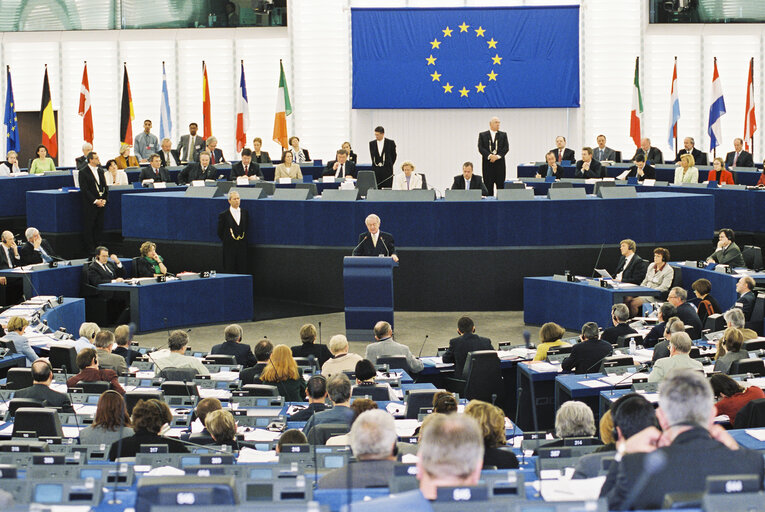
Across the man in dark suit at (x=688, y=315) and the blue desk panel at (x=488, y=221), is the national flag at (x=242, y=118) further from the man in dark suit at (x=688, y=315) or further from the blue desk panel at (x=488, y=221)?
the man in dark suit at (x=688, y=315)

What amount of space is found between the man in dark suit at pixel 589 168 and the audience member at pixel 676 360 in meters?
11.4

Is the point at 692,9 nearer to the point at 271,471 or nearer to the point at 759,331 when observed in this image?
the point at 759,331

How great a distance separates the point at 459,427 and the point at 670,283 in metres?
11.2

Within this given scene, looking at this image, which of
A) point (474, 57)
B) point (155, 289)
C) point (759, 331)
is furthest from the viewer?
point (474, 57)

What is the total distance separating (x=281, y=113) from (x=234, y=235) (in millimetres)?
8012

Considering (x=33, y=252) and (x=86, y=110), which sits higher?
(x=86, y=110)

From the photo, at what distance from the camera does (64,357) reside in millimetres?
11344

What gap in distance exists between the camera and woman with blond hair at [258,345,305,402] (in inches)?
379

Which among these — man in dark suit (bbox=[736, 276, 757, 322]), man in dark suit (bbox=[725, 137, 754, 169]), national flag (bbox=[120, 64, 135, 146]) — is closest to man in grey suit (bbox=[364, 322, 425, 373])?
man in dark suit (bbox=[736, 276, 757, 322])

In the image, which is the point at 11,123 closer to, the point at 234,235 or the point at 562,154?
the point at 234,235

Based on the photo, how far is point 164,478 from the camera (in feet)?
14.4

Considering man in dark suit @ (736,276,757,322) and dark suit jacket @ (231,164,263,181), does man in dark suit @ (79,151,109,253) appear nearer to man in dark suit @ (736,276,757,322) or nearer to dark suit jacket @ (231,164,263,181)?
dark suit jacket @ (231,164,263,181)

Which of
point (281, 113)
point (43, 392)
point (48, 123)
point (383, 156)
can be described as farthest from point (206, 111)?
point (43, 392)

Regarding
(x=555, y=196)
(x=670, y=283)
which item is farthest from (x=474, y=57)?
(x=670, y=283)
